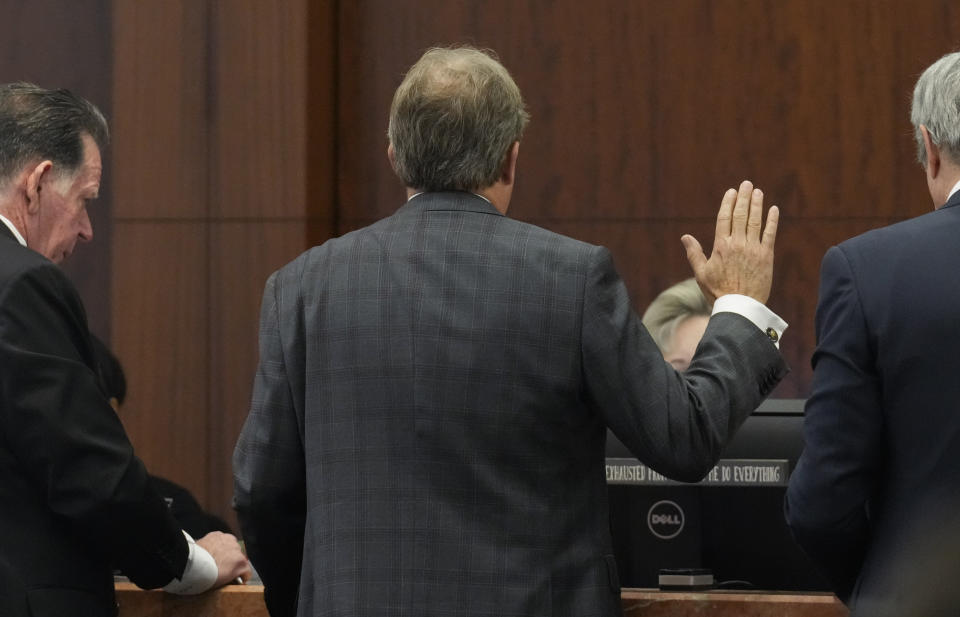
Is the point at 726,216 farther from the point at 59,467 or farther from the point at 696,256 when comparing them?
the point at 59,467

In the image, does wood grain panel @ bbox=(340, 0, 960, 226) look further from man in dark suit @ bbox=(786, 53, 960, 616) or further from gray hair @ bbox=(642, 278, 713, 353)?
man in dark suit @ bbox=(786, 53, 960, 616)

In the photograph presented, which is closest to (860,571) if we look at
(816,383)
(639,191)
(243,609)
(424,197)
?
(816,383)

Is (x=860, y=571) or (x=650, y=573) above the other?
(x=860, y=571)

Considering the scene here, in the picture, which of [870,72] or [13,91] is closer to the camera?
[13,91]

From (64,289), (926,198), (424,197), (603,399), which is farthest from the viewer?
(926,198)

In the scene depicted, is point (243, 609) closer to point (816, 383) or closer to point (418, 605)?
point (418, 605)

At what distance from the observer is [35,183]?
243 centimetres

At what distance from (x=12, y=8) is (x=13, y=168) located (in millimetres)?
2715

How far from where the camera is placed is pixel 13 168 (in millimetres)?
2414

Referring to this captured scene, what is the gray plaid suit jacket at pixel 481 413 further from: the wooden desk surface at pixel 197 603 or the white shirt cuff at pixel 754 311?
the wooden desk surface at pixel 197 603

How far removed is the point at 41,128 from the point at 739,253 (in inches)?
50.1

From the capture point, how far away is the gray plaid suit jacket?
6.17 ft

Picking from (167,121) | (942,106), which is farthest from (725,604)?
(167,121)

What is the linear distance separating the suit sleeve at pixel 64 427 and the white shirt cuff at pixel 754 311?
0.97 m
